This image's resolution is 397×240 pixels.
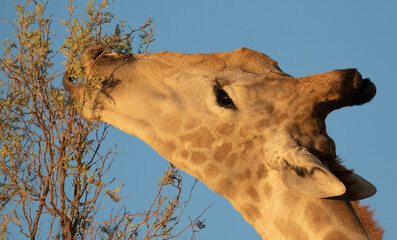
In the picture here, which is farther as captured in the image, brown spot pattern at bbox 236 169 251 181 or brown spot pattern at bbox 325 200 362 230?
brown spot pattern at bbox 236 169 251 181

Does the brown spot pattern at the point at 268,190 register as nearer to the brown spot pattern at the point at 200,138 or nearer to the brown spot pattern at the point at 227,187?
the brown spot pattern at the point at 227,187

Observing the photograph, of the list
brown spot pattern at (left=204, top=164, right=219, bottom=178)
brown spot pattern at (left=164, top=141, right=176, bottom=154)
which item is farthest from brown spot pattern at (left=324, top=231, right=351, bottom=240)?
brown spot pattern at (left=164, top=141, right=176, bottom=154)

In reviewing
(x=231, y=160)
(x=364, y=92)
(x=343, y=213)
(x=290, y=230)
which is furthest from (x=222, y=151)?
(x=364, y=92)

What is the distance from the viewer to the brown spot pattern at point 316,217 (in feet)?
12.5

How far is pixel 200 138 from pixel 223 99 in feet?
1.05

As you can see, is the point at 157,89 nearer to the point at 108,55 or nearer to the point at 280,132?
the point at 108,55

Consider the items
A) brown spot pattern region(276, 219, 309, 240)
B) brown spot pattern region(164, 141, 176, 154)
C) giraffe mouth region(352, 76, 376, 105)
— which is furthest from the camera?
brown spot pattern region(164, 141, 176, 154)

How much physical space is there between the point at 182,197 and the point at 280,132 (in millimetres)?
1533

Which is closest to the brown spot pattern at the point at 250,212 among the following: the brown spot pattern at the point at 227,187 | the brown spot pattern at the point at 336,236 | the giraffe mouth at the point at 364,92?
the brown spot pattern at the point at 227,187

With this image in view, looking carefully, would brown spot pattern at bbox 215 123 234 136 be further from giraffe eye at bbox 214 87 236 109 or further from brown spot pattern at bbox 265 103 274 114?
brown spot pattern at bbox 265 103 274 114

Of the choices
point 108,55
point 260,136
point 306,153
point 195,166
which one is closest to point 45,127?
point 108,55

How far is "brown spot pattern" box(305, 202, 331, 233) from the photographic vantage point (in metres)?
3.82

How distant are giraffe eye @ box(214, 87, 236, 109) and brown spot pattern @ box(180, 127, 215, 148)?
0.21 meters

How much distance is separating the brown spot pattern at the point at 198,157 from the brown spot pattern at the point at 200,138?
0.06 metres
